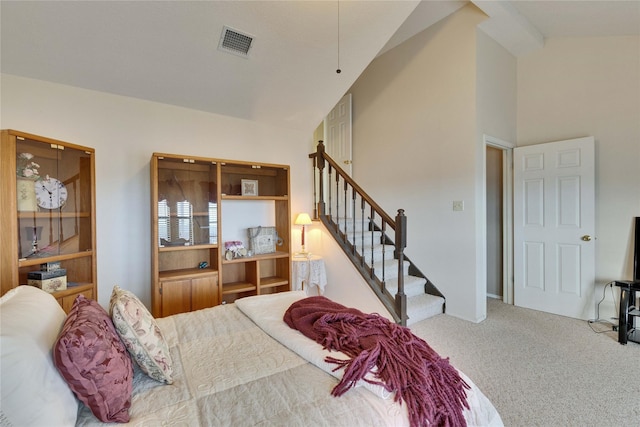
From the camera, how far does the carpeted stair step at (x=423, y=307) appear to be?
3115 millimetres

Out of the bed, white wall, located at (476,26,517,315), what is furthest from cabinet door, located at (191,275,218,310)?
white wall, located at (476,26,517,315)

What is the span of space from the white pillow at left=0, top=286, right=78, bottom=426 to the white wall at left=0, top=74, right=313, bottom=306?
184 cm

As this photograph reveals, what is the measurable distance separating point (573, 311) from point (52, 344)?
4.43m

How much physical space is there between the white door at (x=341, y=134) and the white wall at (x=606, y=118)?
2617 mm

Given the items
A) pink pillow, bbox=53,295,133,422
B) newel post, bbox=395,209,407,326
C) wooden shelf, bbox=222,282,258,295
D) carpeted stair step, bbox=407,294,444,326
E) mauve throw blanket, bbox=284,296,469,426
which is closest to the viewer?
pink pillow, bbox=53,295,133,422

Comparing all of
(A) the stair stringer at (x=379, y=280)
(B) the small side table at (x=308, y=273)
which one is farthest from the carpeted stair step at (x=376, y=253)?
(B) the small side table at (x=308, y=273)

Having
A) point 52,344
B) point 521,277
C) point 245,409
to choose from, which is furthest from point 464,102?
point 52,344

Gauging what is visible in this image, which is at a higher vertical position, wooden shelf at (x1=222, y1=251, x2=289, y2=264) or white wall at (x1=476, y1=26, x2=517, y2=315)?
white wall at (x1=476, y1=26, x2=517, y2=315)

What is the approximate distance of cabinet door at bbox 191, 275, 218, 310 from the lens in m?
2.76

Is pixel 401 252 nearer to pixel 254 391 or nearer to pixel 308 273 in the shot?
pixel 308 273

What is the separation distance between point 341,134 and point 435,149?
1.85m

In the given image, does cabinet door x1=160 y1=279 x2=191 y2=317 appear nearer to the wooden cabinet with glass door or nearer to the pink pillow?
the wooden cabinet with glass door

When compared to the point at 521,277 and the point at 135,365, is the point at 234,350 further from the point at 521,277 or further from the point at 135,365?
the point at 521,277

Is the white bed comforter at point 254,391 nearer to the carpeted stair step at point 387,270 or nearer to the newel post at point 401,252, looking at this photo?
the newel post at point 401,252
